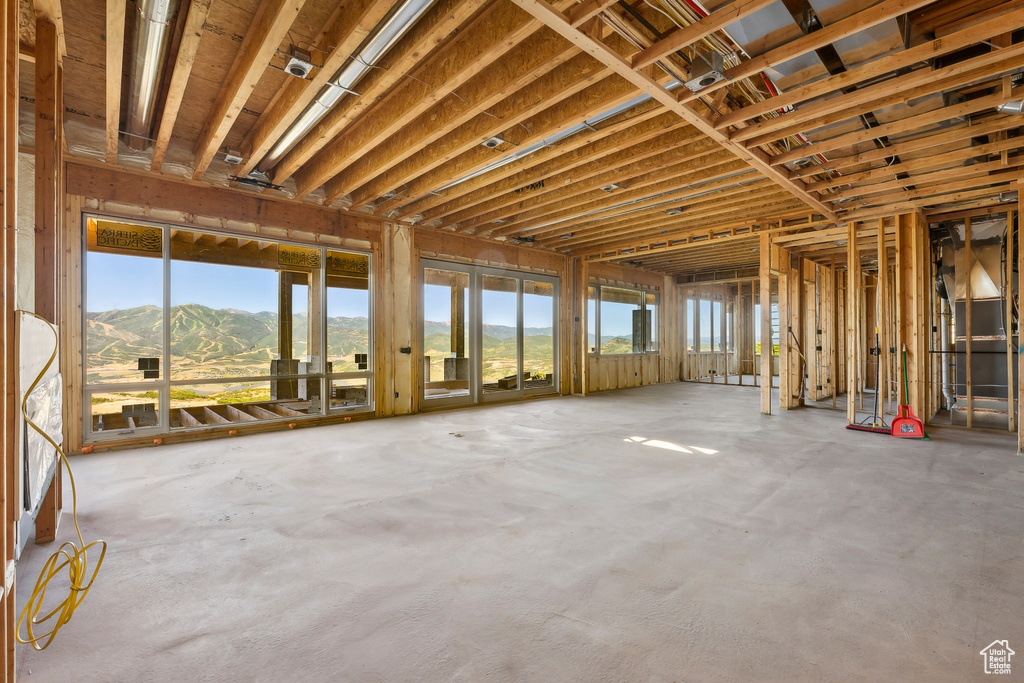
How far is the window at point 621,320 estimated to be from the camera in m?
11.0

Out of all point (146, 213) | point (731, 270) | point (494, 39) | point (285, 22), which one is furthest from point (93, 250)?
point (731, 270)

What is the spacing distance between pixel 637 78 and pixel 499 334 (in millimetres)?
6018

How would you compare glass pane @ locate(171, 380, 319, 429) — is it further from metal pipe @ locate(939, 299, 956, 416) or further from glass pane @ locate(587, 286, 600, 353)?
metal pipe @ locate(939, 299, 956, 416)

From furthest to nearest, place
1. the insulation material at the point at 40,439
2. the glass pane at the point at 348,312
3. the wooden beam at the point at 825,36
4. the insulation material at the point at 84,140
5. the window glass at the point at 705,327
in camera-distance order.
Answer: the window glass at the point at 705,327, the glass pane at the point at 348,312, the insulation material at the point at 84,140, the wooden beam at the point at 825,36, the insulation material at the point at 40,439

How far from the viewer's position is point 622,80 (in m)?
3.59

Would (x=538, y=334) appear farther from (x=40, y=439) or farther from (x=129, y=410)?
(x=40, y=439)

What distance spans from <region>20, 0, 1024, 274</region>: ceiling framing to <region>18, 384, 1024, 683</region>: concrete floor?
3097 millimetres

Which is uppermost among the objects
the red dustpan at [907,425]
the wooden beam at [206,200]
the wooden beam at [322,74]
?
the wooden beam at [322,74]

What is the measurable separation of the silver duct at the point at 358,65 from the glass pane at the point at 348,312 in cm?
218

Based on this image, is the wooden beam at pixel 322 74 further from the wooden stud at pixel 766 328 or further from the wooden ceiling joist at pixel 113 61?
the wooden stud at pixel 766 328

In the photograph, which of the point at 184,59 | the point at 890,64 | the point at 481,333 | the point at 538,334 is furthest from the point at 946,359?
the point at 184,59

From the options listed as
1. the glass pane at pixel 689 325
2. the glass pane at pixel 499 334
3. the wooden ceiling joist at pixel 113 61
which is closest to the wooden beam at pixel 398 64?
the wooden ceiling joist at pixel 113 61

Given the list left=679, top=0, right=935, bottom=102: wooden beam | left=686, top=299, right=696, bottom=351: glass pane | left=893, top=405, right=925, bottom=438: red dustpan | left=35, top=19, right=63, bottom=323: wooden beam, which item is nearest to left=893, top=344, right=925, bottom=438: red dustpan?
left=893, top=405, right=925, bottom=438: red dustpan

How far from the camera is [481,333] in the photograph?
8.47m
